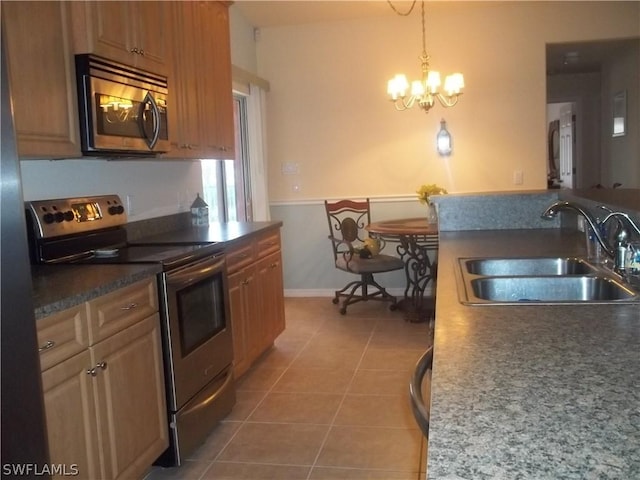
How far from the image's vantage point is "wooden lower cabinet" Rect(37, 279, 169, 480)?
5.78 ft

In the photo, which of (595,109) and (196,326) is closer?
(196,326)

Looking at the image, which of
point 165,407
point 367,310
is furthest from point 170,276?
point 367,310

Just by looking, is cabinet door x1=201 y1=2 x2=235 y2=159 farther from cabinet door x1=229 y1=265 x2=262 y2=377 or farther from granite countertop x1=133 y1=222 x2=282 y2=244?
cabinet door x1=229 y1=265 x2=262 y2=377

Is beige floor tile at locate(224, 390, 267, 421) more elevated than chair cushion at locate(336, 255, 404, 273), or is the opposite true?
chair cushion at locate(336, 255, 404, 273)

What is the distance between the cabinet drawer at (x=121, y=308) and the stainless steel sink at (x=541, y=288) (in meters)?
1.19

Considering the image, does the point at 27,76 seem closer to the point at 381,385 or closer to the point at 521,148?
the point at 381,385

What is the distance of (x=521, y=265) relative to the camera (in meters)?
2.12

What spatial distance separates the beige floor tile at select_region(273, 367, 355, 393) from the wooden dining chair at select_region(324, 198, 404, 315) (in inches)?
54.2

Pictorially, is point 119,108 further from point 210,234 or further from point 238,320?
point 238,320

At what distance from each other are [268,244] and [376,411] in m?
1.36

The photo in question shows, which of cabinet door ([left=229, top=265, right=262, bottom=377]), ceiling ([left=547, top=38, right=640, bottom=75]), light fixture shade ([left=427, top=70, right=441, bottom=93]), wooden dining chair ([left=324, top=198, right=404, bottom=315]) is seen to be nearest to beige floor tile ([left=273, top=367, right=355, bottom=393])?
cabinet door ([left=229, top=265, right=262, bottom=377])

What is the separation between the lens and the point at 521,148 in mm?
5199

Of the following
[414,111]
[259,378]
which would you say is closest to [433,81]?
[414,111]

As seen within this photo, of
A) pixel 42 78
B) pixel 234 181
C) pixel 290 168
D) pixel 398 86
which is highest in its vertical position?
pixel 398 86
